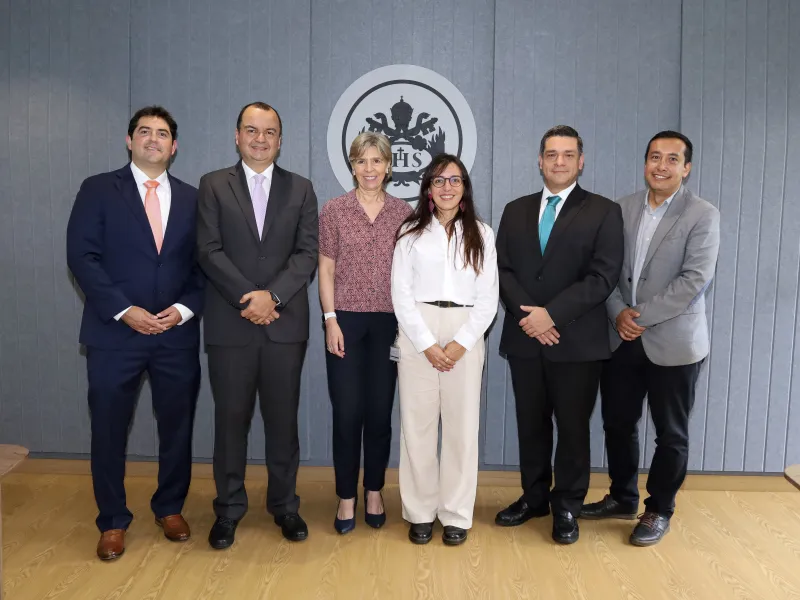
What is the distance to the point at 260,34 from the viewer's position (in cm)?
373

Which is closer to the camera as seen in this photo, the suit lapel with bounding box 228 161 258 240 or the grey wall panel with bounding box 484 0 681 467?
the suit lapel with bounding box 228 161 258 240

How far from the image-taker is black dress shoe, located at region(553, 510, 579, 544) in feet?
9.80

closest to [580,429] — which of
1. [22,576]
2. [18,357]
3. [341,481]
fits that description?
[341,481]

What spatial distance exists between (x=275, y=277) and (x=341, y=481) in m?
0.98

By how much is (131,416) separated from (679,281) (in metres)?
2.43

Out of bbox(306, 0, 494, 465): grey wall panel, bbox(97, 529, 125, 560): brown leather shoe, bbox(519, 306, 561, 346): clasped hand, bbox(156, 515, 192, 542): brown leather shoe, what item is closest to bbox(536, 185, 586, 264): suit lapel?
bbox(519, 306, 561, 346): clasped hand

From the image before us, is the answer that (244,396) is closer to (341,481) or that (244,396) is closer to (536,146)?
(341,481)

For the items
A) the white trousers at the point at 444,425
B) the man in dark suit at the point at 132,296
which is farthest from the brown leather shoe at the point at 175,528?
the white trousers at the point at 444,425

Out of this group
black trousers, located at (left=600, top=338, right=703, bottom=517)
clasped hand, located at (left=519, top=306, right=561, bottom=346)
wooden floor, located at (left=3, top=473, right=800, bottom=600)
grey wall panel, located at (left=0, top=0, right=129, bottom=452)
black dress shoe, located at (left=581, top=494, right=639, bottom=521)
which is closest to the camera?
wooden floor, located at (left=3, top=473, right=800, bottom=600)

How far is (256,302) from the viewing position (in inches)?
111

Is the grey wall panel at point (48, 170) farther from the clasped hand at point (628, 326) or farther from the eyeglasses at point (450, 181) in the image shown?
the clasped hand at point (628, 326)

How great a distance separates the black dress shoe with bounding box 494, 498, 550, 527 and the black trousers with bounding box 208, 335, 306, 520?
38.2 inches

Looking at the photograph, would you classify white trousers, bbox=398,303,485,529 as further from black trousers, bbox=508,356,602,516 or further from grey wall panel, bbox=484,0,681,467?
grey wall panel, bbox=484,0,681,467

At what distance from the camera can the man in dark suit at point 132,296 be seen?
9.31 ft
